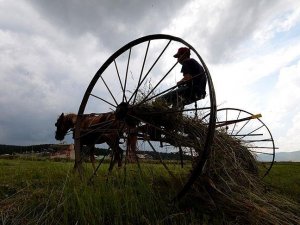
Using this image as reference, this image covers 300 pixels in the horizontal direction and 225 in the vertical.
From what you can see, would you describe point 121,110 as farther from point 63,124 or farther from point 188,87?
point 63,124

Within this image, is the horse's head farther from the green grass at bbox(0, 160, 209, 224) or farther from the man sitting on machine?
the green grass at bbox(0, 160, 209, 224)

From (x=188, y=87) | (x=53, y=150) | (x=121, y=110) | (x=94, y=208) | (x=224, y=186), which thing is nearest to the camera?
(x=94, y=208)

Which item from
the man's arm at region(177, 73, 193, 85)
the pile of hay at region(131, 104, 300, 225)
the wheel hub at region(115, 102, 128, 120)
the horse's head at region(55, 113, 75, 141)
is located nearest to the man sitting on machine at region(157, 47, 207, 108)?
the man's arm at region(177, 73, 193, 85)

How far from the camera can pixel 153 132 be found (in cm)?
529

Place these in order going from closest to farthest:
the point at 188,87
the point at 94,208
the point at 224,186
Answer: the point at 94,208 < the point at 224,186 < the point at 188,87

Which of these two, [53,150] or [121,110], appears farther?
[53,150]

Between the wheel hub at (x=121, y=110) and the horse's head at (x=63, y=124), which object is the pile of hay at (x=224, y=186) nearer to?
the wheel hub at (x=121, y=110)

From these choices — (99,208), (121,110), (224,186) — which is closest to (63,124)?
(121,110)

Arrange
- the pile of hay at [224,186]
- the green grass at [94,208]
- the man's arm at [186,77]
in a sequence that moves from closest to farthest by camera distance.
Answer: the green grass at [94,208]
the pile of hay at [224,186]
the man's arm at [186,77]

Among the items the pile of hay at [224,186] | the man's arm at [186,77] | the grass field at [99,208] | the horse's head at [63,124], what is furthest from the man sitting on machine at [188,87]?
the horse's head at [63,124]

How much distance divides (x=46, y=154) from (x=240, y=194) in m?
16.8

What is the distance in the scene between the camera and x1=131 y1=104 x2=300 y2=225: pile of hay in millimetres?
3820

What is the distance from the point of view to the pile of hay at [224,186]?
150 inches

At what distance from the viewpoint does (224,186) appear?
172 inches
